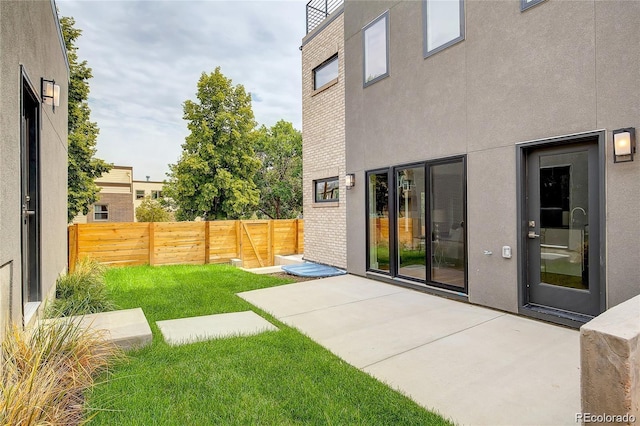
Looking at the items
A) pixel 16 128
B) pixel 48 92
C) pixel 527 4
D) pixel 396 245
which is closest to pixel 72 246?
pixel 48 92

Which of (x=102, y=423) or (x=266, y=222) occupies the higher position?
(x=266, y=222)

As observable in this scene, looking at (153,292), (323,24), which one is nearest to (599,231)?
(153,292)

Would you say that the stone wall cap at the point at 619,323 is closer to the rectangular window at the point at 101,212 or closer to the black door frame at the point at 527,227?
the black door frame at the point at 527,227

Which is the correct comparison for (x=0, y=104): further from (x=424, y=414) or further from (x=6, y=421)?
(x=424, y=414)

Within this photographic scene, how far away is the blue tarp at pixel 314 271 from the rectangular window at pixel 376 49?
4277mm

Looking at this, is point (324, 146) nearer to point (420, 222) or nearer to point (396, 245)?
point (396, 245)

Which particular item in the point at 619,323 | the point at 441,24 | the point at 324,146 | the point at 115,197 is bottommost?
the point at 619,323

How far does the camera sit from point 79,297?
199 inches

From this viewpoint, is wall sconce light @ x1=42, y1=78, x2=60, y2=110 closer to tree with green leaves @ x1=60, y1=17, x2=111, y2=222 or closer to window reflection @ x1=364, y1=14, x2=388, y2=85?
window reflection @ x1=364, y1=14, x2=388, y2=85

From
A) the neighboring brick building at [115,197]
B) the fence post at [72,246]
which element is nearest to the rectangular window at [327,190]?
the fence post at [72,246]

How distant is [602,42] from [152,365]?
19.0ft

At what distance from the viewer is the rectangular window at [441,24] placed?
563cm

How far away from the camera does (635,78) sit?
3.73 meters

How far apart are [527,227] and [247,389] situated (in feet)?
13.5
